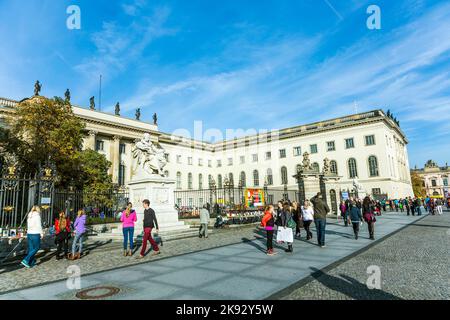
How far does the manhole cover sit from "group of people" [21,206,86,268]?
3984 mm

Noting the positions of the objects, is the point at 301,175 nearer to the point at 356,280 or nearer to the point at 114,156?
the point at 356,280

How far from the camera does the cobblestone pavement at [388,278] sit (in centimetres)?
483

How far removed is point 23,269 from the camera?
7879 mm

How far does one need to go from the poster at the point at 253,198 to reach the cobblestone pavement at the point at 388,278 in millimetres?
16501

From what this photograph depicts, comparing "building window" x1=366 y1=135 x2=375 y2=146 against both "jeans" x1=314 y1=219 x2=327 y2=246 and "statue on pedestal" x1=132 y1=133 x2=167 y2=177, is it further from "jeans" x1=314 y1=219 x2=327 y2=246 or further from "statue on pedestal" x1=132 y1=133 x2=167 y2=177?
"jeans" x1=314 y1=219 x2=327 y2=246

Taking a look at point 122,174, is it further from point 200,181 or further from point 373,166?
point 373,166

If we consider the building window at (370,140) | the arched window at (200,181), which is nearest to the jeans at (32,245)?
the building window at (370,140)

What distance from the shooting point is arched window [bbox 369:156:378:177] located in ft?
163

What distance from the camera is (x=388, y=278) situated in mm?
5871

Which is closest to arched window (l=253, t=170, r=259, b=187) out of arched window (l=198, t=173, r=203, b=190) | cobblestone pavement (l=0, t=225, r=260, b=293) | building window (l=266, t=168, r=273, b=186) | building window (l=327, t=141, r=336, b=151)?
building window (l=266, t=168, r=273, b=186)

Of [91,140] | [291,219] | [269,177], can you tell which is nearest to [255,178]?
[269,177]

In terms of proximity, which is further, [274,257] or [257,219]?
[257,219]
